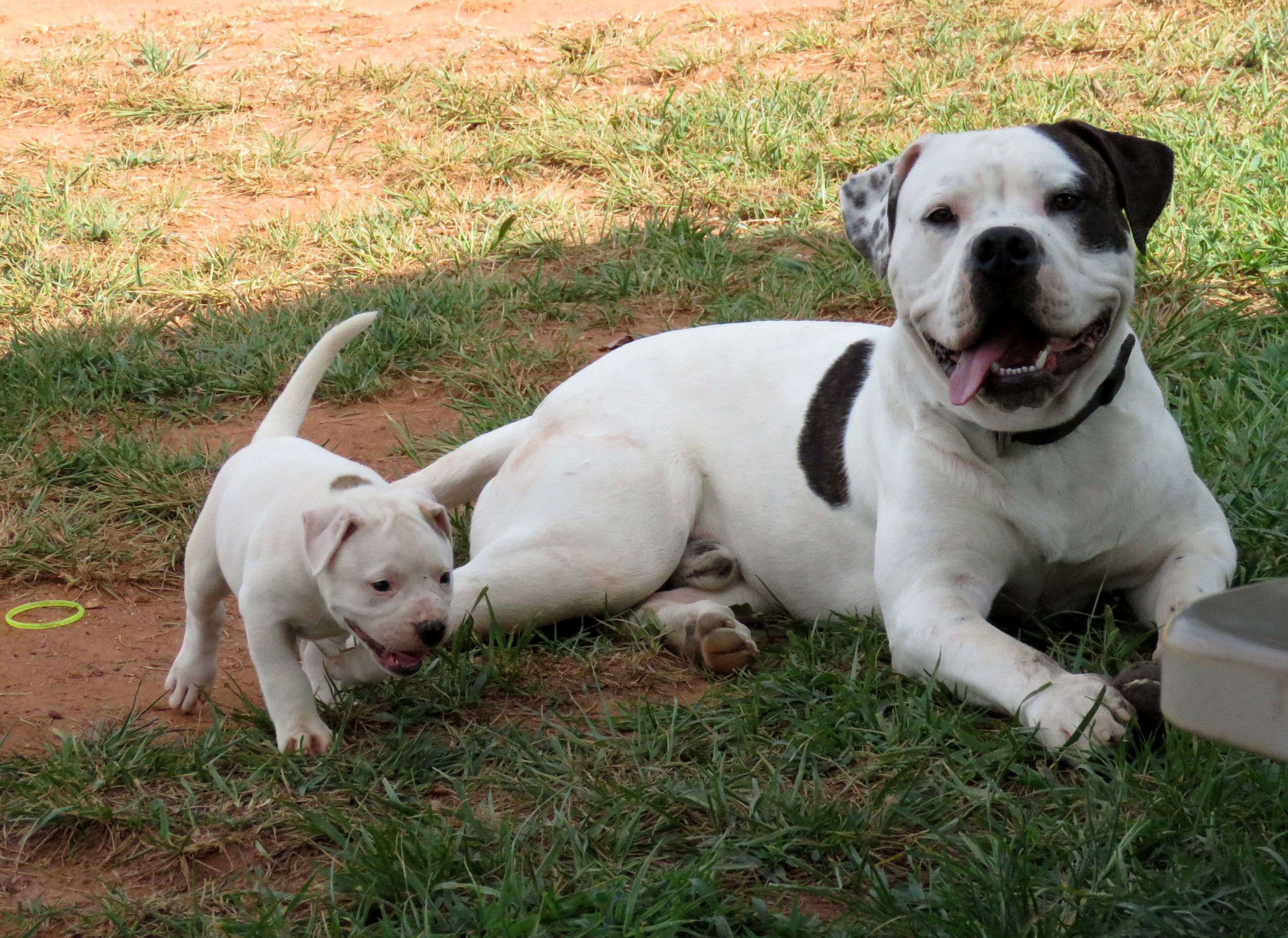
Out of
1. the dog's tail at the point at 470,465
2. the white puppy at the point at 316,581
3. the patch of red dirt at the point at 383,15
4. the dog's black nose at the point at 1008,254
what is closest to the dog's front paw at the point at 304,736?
the white puppy at the point at 316,581

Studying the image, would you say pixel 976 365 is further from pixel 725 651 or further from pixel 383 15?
pixel 383 15

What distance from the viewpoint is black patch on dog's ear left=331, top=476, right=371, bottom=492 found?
340 centimetres

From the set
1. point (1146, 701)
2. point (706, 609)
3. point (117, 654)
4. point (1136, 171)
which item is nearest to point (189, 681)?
point (117, 654)

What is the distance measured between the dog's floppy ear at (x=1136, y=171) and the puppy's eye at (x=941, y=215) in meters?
0.34

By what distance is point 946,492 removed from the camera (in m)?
3.26

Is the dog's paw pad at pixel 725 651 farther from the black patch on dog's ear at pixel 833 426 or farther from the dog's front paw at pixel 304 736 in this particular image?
the dog's front paw at pixel 304 736

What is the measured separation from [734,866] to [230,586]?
66.4 inches

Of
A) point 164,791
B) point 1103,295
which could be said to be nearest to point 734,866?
point 164,791

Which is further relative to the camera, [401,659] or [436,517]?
[436,517]

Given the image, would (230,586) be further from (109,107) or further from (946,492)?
(109,107)

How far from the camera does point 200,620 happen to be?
3689 millimetres

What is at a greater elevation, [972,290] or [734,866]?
[972,290]

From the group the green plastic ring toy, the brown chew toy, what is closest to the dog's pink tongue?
the brown chew toy

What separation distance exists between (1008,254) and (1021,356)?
9.5 inches
